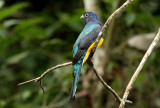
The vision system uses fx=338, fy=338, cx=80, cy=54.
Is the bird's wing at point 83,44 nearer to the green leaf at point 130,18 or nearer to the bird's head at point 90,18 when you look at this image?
the bird's head at point 90,18

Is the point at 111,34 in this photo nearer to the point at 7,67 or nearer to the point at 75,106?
the point at 75,106

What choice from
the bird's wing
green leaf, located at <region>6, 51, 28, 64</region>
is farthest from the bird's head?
green leaf, located at <region>6, 51, 28, 64</region>

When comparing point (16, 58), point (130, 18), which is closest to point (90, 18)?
point (130, 18)

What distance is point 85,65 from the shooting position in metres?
4.81

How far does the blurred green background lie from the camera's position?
16.1ft

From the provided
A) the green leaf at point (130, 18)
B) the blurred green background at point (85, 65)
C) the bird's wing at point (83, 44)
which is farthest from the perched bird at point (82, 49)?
the blurred green background at point (85, 65)

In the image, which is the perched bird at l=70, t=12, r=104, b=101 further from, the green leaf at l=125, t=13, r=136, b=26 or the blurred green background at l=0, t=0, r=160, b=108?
the blurred green background at l=0, t=0, r=160, b=108

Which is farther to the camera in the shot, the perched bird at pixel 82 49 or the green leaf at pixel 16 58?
the green leaf at pixel 16 58

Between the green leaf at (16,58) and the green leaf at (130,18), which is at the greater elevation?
the green leaf at (130,18)

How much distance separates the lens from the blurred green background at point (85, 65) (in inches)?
193

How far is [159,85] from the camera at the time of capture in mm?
5480

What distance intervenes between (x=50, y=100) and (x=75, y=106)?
0.43 meters

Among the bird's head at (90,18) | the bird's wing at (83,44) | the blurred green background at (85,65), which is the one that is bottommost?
the blurred green background at (85,65)

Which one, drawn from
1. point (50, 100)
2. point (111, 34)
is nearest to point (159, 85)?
point (111, 34)
